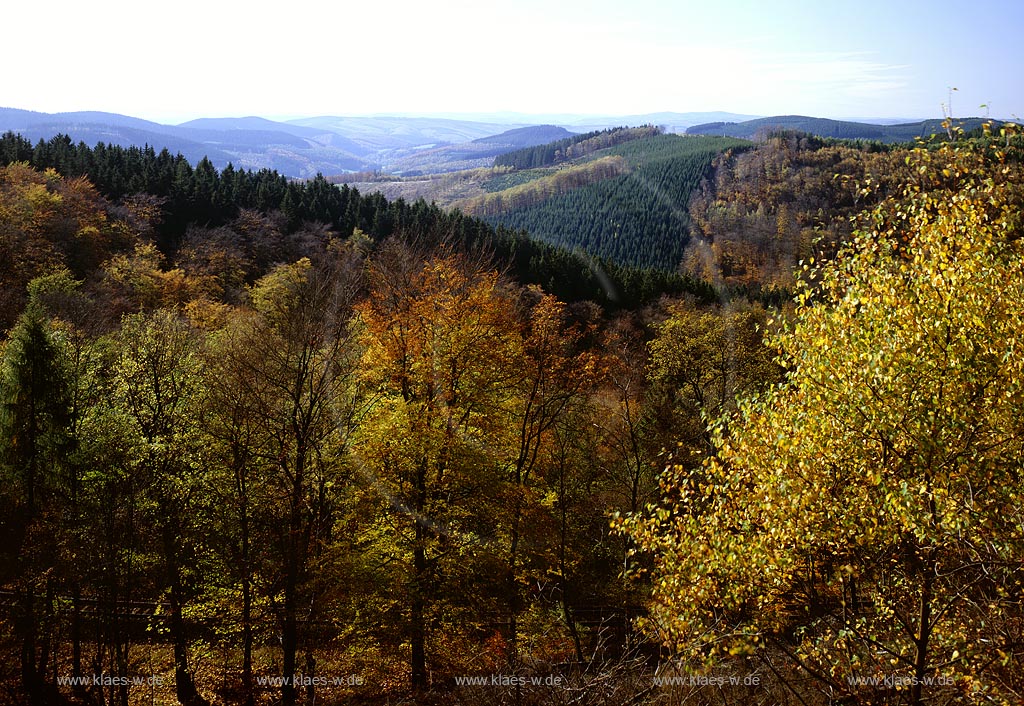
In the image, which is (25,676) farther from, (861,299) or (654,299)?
(654,299)

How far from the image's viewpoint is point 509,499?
54.2ft

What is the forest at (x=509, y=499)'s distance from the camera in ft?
23.1

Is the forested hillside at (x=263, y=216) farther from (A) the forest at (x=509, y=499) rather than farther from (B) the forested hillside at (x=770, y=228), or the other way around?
(A) the forest at (x=509, y=499)

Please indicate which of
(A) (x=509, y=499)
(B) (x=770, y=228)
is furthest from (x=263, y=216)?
(B) (x=770, y=228)

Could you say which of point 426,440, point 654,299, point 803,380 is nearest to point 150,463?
point 426,440

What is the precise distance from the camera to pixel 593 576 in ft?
77.3

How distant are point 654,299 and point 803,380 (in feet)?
265

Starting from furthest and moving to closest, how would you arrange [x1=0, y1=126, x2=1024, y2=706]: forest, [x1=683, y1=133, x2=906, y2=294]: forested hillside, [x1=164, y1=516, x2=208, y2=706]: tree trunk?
[x1=683, y1=133, x2=906, y2=294]: forested hillside
[x1=164, y1=516, x2=208, y2=706]: tree trunk
[x1=0, y1=126, x2=1024, y2=706]: forest

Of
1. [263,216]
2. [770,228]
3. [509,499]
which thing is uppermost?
[770,228]

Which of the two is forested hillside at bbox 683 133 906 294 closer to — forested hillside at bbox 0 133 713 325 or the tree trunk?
forested hillside at bbox 0 133 713 325

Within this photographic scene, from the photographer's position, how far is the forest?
704 centimetres

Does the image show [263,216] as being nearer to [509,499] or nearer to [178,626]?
[178,626]

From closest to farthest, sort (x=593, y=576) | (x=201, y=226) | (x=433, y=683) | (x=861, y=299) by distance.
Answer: (x=861, y=299), (x=433, y=683), (x=593, y=576), (x=201, y=226)

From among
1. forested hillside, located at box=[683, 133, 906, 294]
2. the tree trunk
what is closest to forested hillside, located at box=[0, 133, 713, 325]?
forested hillside, located at box=[683, 133, 906, 294]
